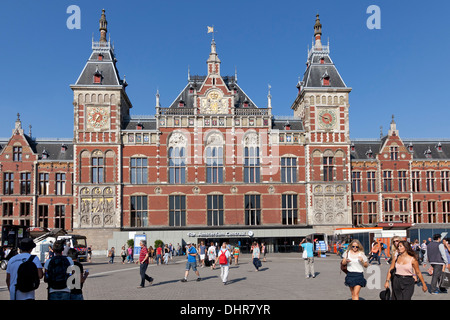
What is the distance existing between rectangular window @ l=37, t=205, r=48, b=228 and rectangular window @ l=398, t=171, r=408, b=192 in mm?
37314

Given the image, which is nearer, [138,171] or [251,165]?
[138,171]

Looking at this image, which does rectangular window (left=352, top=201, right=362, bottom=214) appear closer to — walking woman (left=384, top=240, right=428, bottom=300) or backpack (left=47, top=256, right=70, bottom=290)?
walking woman (left=384, top=240, right=428, bottom=300)

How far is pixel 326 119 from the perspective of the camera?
166 ft

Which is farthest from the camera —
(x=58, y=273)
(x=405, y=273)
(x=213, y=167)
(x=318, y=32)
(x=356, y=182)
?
(x=318, y=32)

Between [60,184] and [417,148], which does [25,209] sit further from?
[417,148]

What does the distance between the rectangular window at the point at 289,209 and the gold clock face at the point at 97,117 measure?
19.6m

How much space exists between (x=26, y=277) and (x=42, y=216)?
1754 inches

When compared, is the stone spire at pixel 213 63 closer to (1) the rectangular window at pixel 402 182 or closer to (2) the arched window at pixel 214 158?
(2) the arched window at pixel 214 158

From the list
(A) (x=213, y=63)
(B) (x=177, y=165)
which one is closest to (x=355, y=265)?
(B) (x=177, y=165)

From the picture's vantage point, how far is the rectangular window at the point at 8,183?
165ft

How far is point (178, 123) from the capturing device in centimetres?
5019

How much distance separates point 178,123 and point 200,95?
12.0ft

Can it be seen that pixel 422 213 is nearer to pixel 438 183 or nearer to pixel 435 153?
pixel 438 183
